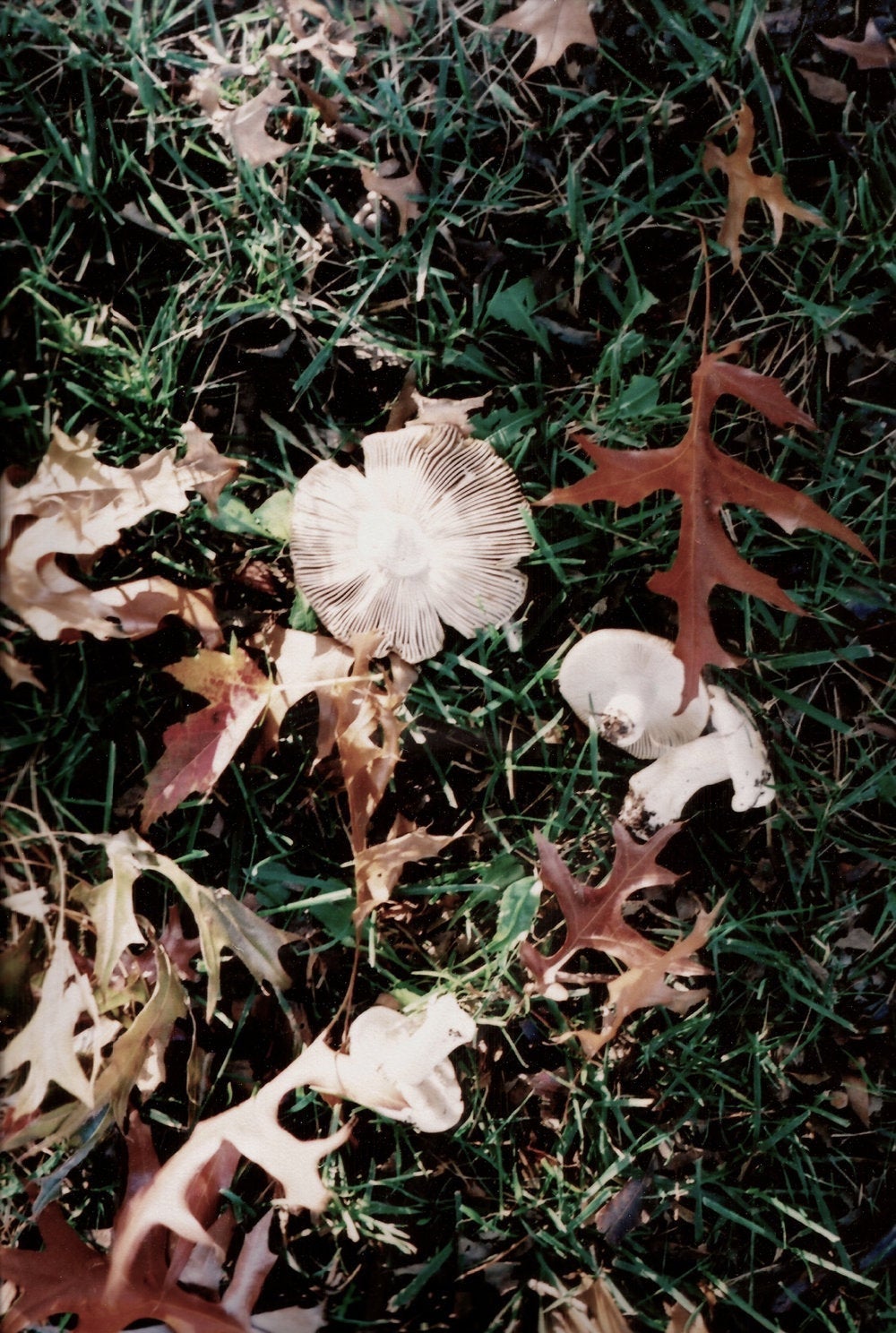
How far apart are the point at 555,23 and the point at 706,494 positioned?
100cm

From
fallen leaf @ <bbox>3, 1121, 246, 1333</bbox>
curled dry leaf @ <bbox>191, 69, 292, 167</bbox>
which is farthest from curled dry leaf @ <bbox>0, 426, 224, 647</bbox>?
fallen leaf @ <bbox>3, 1121, 246, 1333</bbox>

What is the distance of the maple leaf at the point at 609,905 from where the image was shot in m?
1.87

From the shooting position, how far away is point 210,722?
73.9 inches

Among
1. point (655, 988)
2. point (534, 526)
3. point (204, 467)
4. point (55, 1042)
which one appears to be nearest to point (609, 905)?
point (655, 988)

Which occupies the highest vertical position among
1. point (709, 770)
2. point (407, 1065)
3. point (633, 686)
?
point (633, 686)

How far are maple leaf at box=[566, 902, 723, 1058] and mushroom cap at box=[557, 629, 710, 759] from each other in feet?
1.23

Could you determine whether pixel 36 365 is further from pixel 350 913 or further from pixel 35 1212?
pixel 35 1212

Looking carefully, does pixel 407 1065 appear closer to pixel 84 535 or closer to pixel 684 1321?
pixel 684 1321

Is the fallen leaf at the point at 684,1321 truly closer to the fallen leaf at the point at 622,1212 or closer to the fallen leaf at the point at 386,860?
the fallen leaf at the point at 622,1212

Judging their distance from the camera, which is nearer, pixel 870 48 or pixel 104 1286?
pixel 104 1286

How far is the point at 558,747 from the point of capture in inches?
78.1

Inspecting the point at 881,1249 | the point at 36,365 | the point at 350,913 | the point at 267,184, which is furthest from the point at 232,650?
the point at 881,1249

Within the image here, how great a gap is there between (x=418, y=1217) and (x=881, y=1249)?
3.14 ft

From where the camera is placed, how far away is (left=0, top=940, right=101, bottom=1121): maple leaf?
1732mm
